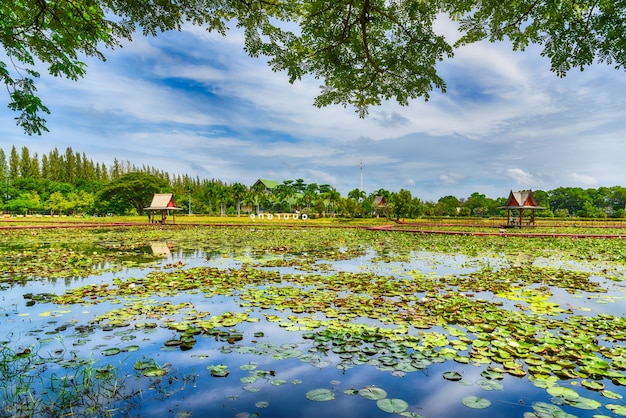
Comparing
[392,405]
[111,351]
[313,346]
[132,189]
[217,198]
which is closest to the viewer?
[392,405]

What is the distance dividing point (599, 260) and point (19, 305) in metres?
16.0

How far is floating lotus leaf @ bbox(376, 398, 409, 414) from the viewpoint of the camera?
297 centimetres

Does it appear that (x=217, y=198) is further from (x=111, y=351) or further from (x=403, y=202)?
(x=111, y=351)

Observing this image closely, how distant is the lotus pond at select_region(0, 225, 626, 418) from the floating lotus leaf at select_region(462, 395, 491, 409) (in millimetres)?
18

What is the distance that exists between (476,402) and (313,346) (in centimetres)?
192

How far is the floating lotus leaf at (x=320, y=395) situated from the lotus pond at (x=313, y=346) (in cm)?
2

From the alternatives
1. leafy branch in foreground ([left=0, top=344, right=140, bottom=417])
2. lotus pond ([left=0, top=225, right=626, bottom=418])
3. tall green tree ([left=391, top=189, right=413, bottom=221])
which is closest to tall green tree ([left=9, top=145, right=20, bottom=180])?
tall green tree ([left=391, top=189, right=413, bottom=221])

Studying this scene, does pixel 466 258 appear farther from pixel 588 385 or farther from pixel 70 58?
pixel 70 58

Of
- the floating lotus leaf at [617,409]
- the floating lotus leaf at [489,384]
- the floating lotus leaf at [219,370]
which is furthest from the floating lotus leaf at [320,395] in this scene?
the floating lotus leaf at [617,409]

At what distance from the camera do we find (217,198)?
6906 cm

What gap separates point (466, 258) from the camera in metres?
12.1

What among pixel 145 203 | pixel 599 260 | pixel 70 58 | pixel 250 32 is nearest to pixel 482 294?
pixel 250 32

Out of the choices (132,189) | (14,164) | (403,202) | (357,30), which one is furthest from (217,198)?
(357,30)

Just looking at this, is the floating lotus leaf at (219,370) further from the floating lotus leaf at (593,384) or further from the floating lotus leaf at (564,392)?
the floating lotus leaf at (593,384)
